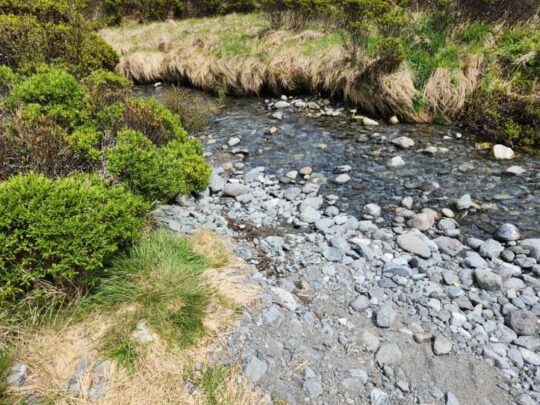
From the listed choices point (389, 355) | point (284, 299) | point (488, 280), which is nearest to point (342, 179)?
point (488, 280)

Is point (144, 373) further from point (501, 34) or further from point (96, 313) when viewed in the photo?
point (501, 34)

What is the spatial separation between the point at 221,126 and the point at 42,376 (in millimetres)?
7237

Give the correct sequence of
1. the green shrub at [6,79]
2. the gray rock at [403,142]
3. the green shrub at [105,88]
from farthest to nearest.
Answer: the gray rock at [403,142] → the green shrub at [6,79] → the green shrub at [105,88]

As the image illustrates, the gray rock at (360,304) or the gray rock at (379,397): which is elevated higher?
the gray rock at (379,397)

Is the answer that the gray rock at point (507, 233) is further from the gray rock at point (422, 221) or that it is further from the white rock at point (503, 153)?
the white rock at point (503, 153)

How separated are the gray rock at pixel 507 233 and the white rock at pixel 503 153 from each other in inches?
89.4

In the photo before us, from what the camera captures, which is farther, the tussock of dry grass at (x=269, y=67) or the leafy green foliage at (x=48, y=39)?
the tussock of dry grass at (x=269, y=67)

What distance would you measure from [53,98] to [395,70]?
7212 mm

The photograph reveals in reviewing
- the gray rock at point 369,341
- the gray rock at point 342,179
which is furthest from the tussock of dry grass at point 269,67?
the gray rock at point 369,341

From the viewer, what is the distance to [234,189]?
617cm

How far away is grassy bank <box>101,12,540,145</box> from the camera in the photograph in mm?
7598

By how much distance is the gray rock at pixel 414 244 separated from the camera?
4534 mm

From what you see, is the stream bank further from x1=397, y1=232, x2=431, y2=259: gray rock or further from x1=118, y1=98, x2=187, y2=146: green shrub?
x1=118, y1=98, x2=187, y2=146: green shrub

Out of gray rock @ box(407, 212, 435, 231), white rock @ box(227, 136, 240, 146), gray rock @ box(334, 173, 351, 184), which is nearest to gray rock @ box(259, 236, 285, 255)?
gray rock @ box(407, 212, 435, 231)
